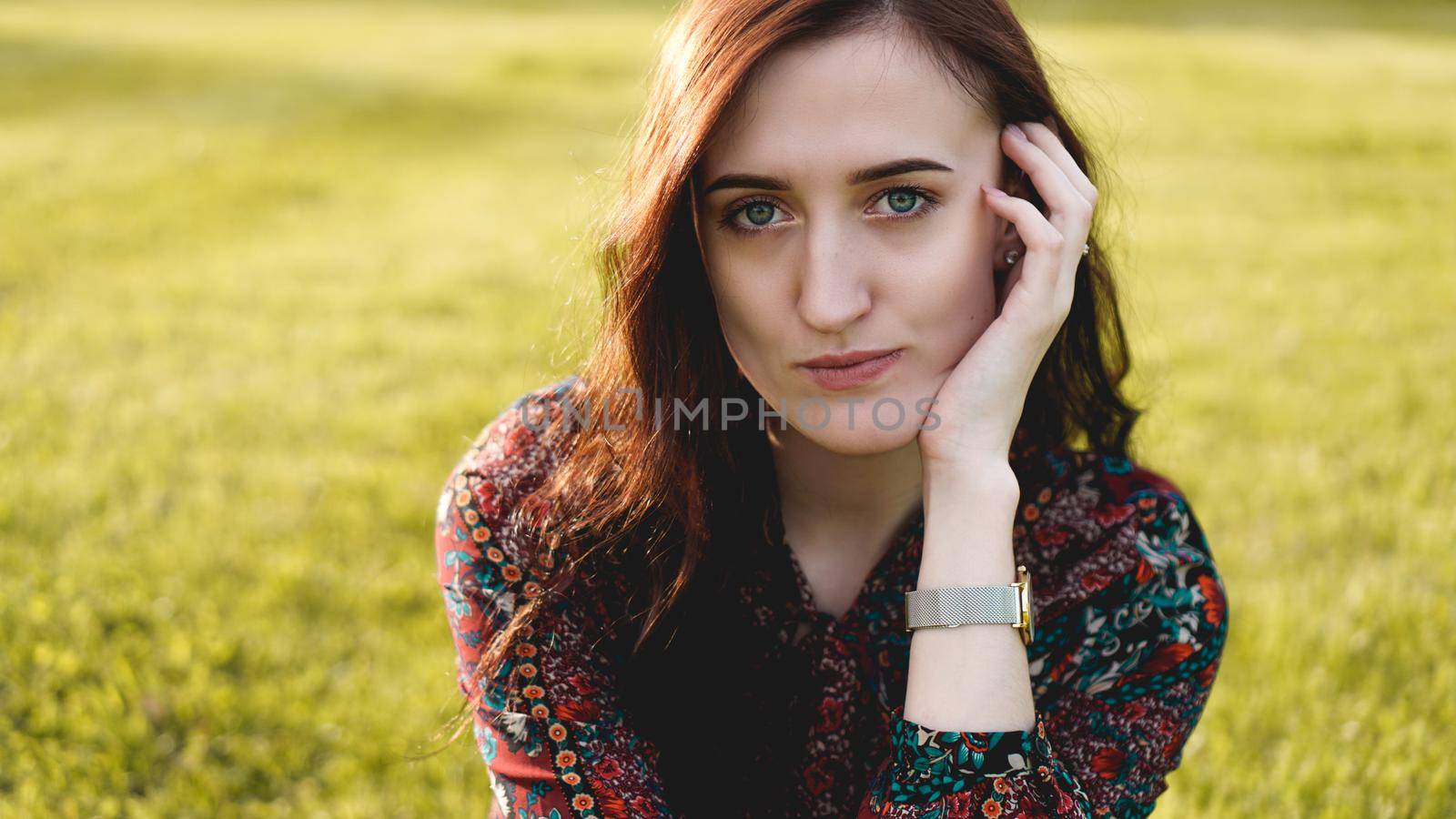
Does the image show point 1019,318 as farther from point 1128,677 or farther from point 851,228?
point 1128,677

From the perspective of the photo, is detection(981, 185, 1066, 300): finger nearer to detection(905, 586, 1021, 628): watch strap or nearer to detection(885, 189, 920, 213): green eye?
detection(885, 189, 920, 213): green eye

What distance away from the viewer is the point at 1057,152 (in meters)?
2.28

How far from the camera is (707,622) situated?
2428 millimetres

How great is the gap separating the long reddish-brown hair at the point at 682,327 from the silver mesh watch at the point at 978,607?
44 cm

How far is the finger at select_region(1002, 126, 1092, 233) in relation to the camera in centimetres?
224

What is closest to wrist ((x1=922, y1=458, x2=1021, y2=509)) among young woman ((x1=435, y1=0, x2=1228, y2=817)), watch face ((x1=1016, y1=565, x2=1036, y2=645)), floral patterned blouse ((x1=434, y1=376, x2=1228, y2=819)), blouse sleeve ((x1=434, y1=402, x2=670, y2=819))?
young woman ((x1=435, y1=0, x2=1228, y2=817))

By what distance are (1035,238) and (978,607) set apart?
0.66 meters

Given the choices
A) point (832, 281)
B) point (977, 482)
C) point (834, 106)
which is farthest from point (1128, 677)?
point (834, 106)

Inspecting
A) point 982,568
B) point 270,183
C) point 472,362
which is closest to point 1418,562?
point 982,568

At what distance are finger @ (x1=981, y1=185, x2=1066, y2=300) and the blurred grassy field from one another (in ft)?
2.38

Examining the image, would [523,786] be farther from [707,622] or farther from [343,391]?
[343,391]

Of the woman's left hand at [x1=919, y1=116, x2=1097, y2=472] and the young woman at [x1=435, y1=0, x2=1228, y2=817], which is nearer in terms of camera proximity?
the young woman at [x1=435, y1=0, x2=1228, y2=817]

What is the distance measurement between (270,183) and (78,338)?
14.0ft

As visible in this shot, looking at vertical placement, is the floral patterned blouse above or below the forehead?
below
